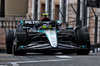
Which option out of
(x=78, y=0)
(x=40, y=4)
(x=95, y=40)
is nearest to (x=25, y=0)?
(x=40, y=4)

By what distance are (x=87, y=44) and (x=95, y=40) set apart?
608cm

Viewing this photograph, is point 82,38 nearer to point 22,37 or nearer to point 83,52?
point 83,52

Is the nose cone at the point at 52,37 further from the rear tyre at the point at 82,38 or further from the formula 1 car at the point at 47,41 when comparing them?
the rear tyre at the point at 82,38

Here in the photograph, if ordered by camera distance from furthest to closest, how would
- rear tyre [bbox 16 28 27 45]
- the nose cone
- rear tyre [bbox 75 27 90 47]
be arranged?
rear tyre [bbox 75 27 90 47], rear tyre [bbox 16 28 27 45], the nose cone

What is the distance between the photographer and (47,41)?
14930 mm

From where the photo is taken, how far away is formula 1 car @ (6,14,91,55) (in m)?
14.8

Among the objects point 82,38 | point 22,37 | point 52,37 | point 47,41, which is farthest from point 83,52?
point 22,37

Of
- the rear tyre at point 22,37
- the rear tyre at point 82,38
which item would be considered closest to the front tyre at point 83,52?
the rear tyre at point 82,38

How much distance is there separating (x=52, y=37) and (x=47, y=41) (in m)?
0.24

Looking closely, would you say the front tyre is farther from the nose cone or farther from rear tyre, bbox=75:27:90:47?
the nose cone

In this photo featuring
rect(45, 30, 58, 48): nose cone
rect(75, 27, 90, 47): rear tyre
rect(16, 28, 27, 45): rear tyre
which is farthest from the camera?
rect(75, 27, 90, 47): rear tyre

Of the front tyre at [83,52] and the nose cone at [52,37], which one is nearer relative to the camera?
the nose cone at [52,37]

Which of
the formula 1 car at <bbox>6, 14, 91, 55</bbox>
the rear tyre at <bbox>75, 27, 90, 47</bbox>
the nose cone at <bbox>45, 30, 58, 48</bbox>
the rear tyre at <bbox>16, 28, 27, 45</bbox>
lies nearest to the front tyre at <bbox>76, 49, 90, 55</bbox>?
the formula 1 car at <bbox>6, 14, 91, 55</bbox>

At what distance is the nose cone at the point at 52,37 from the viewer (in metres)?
14.7
